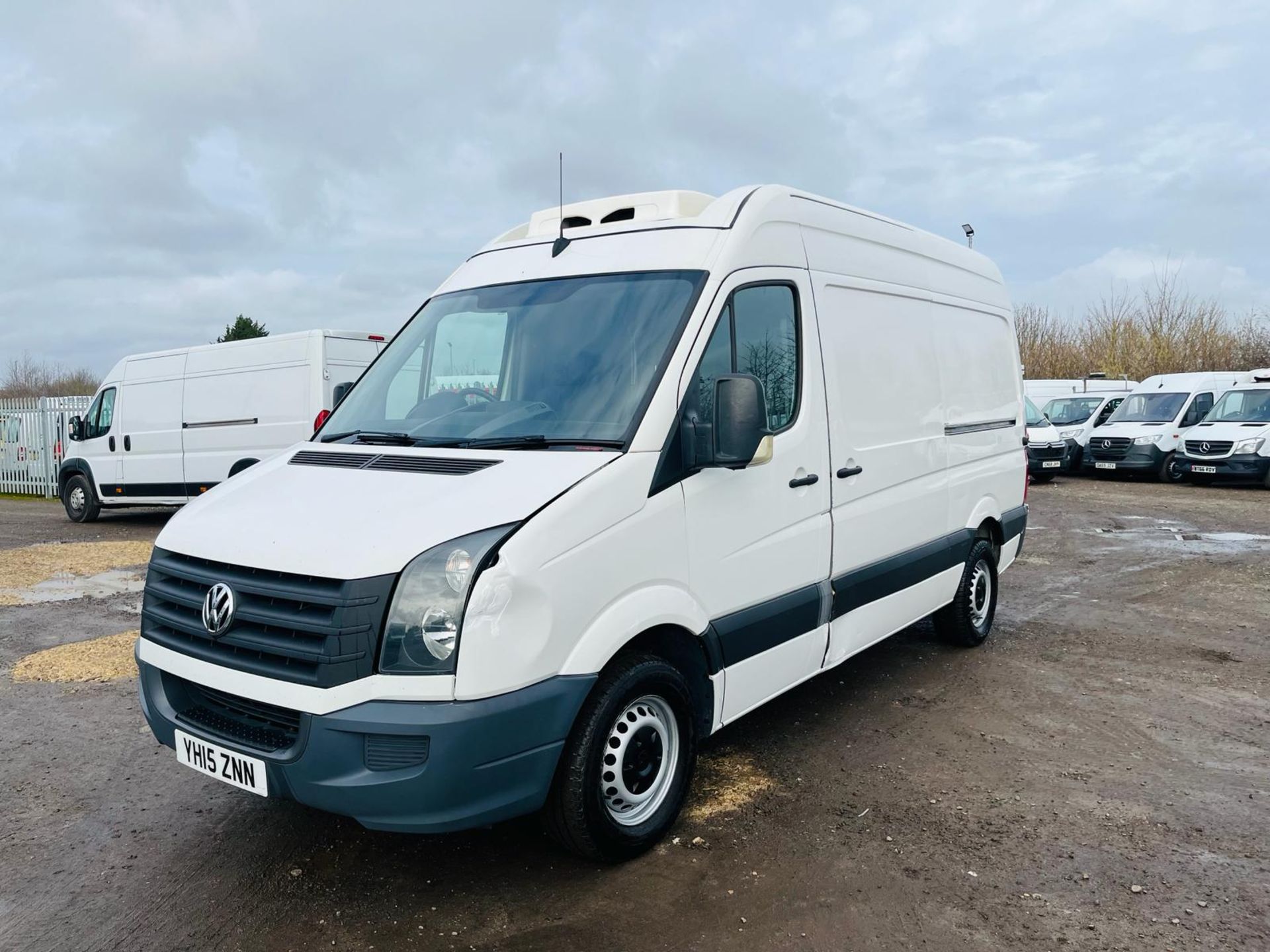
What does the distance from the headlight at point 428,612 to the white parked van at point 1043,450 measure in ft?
59.1

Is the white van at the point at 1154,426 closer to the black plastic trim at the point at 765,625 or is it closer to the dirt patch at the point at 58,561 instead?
the black plastic trim at the point at 765,625

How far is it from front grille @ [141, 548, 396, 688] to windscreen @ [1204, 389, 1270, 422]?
66.0 feet

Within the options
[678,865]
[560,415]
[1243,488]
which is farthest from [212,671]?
[1243,488]

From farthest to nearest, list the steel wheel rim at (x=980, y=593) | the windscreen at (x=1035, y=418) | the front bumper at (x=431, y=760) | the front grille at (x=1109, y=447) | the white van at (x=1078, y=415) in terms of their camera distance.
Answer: the white van at (x=1078, y=415)
the front grille at (x=1109, y=447)
the windscreen at (x=1035, y=418)
the steel wheel rim at (x=980, y=593)
the front bumper at (x=431, y=760)

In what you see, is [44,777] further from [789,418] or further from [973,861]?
[973,861]

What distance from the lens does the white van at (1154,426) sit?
19797mm

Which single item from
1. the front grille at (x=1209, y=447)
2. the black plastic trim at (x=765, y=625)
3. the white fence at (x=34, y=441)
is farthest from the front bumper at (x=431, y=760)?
the white fence at (x=34, y=441)

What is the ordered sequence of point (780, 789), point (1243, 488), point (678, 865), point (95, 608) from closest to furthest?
point (678, 865)
point (780, 789)
point (95, 608)
point (1243, 488)

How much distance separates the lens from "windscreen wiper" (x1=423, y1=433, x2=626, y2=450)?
3.58 metres

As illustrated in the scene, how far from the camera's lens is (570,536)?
3.21 meters

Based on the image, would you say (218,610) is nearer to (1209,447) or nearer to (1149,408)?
(1209,447)

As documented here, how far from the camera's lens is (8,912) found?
341 cm

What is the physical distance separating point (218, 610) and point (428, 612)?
2.81ft

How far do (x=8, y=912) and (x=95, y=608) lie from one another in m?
5.51
